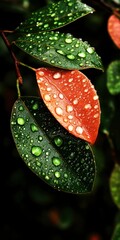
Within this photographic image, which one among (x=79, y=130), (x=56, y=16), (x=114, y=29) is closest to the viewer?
(x=79, y=130)

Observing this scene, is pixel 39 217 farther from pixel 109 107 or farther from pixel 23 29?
pixel 23 29

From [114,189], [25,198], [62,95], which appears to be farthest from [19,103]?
[25,198]

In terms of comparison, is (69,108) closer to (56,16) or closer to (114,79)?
(56,16)

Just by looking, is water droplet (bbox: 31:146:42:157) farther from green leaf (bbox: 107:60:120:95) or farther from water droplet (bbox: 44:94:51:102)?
green leaf (bbox: 107:60:120:95)

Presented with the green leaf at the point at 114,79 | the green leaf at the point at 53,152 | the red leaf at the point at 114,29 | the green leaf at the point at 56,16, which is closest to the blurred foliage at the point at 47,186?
the green leaf at the point at 114,79

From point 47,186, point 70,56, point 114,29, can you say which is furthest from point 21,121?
point 47,186

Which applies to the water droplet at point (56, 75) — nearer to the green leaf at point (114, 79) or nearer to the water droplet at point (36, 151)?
the water droplet at point (36, 151)
